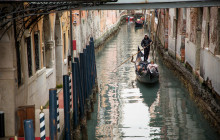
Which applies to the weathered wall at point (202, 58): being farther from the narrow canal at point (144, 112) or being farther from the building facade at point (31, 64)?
the building facade at point (31, 64)

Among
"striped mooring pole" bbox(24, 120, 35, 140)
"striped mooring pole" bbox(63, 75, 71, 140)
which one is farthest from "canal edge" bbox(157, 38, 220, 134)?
"striped mooring pole" bbox(24, 120, 35, 140)

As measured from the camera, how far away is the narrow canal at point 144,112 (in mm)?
7910

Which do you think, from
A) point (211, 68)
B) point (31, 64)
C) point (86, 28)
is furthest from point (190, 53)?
point (86, 28)

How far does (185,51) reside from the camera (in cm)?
1380

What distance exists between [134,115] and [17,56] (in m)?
3.30

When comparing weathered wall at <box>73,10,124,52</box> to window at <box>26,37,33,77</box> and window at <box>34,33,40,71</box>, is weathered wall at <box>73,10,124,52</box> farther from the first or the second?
window at <box>26,37,33,77</box>

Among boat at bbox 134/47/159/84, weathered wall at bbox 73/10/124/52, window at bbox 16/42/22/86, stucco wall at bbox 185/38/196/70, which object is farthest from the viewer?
weathered wall at bbox 73/10/124/52

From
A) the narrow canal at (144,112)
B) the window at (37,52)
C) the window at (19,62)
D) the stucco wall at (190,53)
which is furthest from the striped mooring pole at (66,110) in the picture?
the stucco wall at (190,53)

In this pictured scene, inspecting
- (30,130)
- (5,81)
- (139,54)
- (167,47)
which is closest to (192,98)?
(139,54)

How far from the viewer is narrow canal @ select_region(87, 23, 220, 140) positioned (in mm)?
7910

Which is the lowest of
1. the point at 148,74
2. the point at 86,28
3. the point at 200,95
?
the point at 200,95

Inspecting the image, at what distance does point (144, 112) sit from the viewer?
958 centimetres

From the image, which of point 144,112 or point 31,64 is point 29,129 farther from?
point 144,112

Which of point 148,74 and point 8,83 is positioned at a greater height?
point 8,83
